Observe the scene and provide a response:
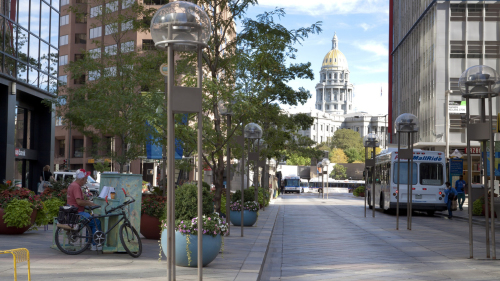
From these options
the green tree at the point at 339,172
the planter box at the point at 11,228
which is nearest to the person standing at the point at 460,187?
the planter box at the point at 11,228

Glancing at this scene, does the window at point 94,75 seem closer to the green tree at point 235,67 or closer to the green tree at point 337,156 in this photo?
the green tree at point 235,67

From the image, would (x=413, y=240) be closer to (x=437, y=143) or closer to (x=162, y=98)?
(x=162, y=98)

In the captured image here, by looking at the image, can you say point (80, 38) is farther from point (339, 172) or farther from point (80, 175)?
point (339, 172)

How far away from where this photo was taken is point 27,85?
98.4 feet

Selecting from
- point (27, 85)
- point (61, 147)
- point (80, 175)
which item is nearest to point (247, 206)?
point (80, 175)

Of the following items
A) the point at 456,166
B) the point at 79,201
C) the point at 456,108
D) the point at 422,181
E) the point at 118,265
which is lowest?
the point at 118,265

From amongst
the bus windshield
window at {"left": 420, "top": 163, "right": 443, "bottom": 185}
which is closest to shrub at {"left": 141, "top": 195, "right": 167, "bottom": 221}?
window at {"left": 420, "top": 163, "right": 443, "bottom": 185}

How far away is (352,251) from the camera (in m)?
13.9

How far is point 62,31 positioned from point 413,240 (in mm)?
64962

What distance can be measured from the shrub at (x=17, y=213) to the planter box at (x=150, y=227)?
102 inches

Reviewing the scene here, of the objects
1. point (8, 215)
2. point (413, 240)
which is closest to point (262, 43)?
point (413, 240)

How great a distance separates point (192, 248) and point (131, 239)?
67.9 inches

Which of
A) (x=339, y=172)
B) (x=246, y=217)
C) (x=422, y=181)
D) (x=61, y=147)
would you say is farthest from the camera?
(x=339, y=172)

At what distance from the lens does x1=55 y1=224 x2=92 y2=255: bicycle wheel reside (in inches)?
452
